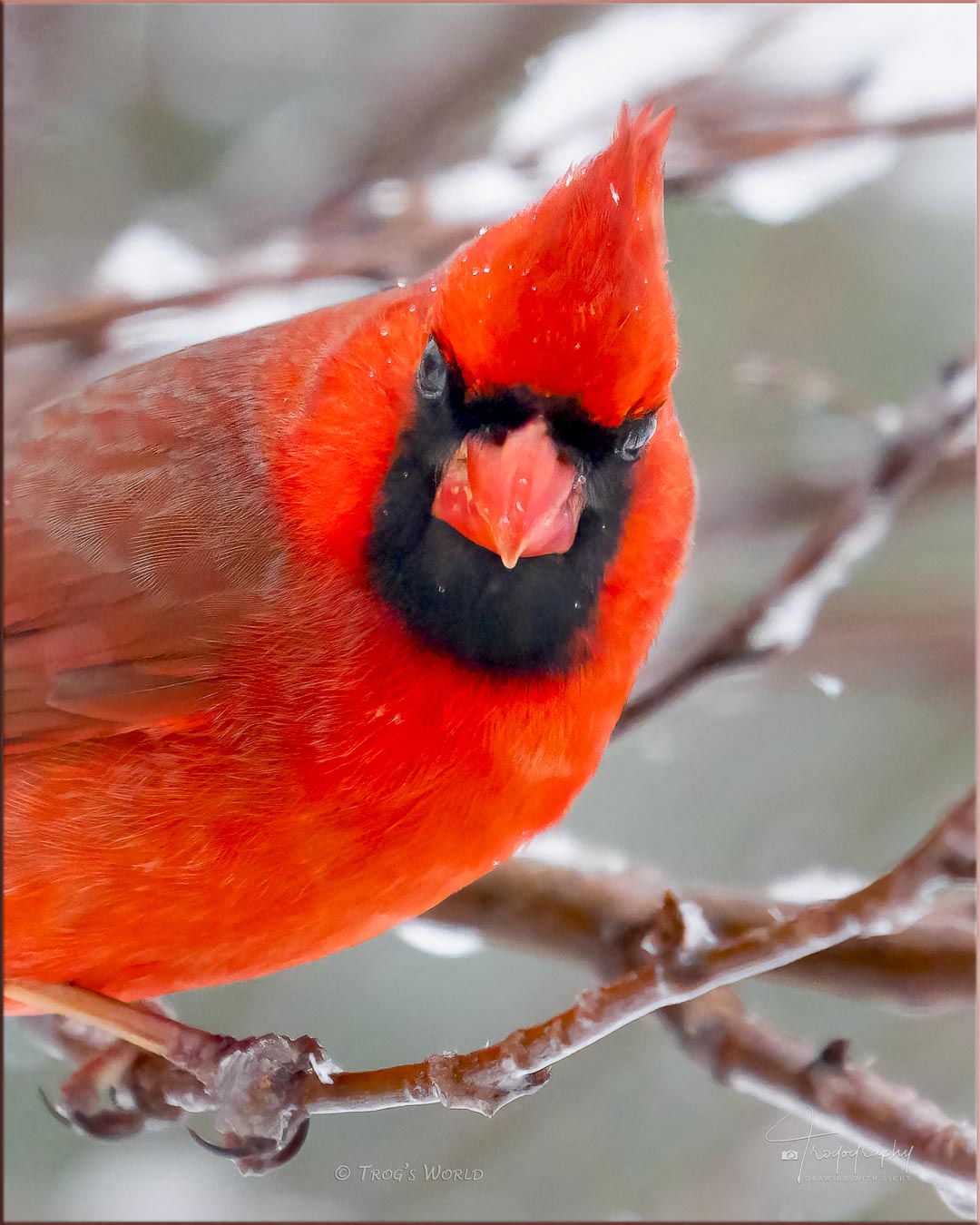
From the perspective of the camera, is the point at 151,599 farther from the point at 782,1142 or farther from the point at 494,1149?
the point at 782,1142

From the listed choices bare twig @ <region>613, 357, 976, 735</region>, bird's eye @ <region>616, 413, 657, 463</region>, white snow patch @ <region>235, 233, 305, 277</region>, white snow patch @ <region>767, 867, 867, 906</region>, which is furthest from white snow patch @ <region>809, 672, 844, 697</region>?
white snow patch @ <region>235, 233, 305, 277</region>

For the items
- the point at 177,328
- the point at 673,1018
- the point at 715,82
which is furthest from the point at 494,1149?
the point at 715,82

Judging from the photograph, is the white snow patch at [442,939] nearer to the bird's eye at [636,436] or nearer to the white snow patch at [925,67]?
the bird's eye at [636,436]

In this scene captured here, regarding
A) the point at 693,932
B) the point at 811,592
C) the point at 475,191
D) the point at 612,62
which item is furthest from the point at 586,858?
the point at 612,62

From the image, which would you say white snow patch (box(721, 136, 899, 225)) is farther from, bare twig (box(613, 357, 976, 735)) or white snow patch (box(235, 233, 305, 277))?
white snow patch (box(235, 233, 305, 277))

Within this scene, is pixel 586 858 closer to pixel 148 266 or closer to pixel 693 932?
pixel 693 932

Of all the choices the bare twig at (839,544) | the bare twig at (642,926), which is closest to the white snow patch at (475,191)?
the bare twig at (839,544)
